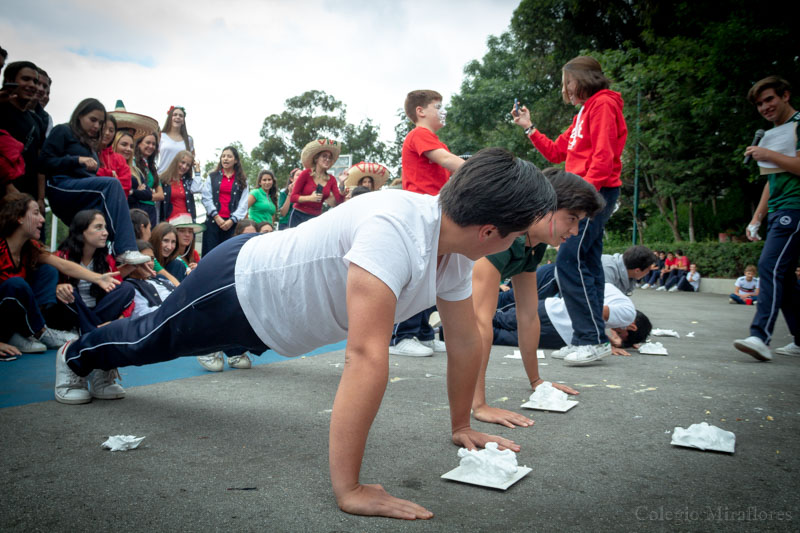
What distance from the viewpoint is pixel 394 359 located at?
473 centimetres

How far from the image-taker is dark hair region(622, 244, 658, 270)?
5.95 meters

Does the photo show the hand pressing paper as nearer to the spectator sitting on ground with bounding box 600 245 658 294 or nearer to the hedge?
the spectator sitting on ground with bounding box 600 245 658 294

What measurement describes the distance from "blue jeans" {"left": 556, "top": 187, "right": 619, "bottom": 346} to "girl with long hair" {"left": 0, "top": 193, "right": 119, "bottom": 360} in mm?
3399

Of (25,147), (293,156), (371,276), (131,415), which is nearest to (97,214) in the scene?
(25,147)

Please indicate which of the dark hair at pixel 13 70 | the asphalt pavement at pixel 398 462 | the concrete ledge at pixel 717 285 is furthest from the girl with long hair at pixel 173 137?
the concrete ledge at pixel 717 285

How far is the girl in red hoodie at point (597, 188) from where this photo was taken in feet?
13.8

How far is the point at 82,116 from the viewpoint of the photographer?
198 inches

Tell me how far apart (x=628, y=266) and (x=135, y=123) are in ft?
18.5

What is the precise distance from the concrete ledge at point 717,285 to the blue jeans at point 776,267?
14.1m

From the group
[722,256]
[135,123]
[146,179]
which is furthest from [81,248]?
[722,256]

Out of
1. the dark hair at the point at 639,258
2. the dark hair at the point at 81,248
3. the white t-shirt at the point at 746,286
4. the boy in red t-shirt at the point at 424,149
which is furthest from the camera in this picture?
the white t-shirt at the point at 746,286

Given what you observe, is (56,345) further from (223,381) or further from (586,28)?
(586,28)

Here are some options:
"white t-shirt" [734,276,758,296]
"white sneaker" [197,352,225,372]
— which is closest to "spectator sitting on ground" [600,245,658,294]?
"white sneaker" [197,352,225,372]

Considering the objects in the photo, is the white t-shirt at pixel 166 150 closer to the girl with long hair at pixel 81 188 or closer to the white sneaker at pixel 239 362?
the girl with long hair at pixel 81 188
